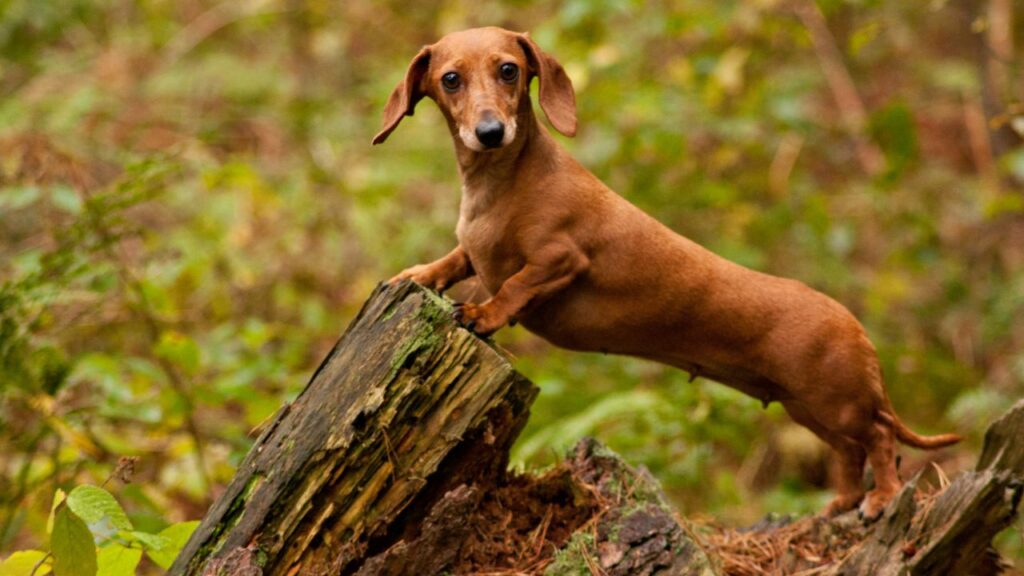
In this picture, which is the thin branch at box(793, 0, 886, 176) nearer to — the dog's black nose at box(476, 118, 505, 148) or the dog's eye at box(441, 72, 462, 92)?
the dog's eye at box(441, 72, 462, 92)

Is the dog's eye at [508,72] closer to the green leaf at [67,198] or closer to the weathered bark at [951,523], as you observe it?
the weathered bark at [951,523]

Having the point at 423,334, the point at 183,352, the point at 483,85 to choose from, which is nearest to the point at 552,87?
the point at 483,85

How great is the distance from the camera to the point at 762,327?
3.88 metres

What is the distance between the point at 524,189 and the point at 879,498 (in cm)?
196

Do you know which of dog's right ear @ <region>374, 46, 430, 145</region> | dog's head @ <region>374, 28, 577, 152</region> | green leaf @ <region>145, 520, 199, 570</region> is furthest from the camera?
dog's right ear @ <region>374, 46, 430, 145</region>

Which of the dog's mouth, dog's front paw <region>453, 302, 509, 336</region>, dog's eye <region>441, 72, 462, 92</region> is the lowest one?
dog's front paw <region>453, 302, 509, 336</region>

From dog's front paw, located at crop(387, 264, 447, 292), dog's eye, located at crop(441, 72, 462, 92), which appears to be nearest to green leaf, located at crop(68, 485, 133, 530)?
dog's front paw, located at crop(387, 264, 447, 292)

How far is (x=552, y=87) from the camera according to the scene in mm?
3799

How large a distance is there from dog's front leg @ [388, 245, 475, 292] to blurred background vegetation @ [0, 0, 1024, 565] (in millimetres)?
1340

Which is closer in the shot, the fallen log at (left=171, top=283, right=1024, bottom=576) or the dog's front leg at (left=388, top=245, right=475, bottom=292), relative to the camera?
the fallen log at (left=171, top=283, right=1024, bottom=576)

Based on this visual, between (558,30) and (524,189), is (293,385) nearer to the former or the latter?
(524,189)

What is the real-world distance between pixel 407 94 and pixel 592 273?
960 mm

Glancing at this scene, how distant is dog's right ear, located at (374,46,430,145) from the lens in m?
3.69

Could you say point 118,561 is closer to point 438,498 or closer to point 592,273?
point 438,498
